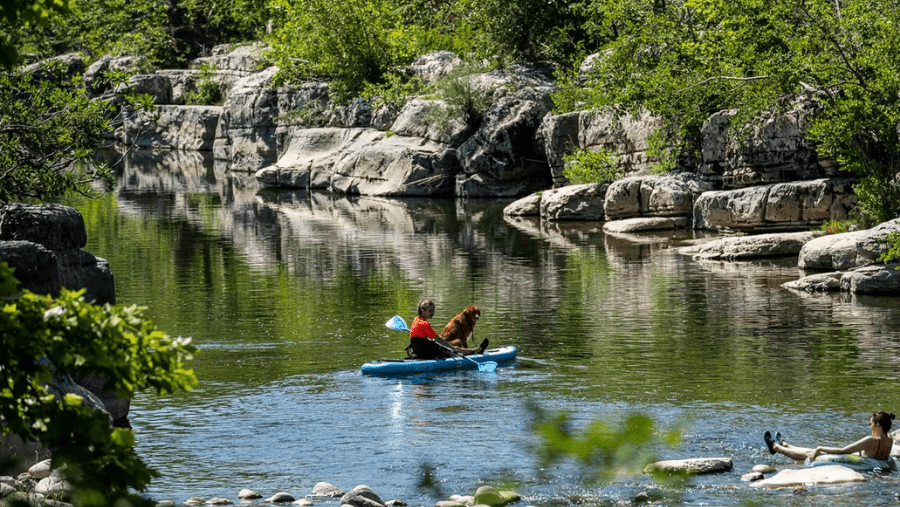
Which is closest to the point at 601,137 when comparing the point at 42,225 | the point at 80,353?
the point at 42,225

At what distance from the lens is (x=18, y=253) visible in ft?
43.1

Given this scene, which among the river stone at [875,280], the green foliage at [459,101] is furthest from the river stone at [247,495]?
the green foliage at [459,101]

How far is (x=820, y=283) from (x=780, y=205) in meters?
6.87

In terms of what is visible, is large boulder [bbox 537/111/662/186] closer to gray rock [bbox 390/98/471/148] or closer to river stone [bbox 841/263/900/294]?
gray rock [bbox 390/98/471/148]

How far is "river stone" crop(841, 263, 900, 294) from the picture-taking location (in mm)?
22016

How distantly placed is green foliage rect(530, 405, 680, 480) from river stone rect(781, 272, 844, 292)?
2054cm

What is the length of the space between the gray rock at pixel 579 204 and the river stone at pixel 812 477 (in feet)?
80.7

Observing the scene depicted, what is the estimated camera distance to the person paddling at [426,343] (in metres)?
17.0

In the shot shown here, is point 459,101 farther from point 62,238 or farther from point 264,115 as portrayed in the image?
point 62,238

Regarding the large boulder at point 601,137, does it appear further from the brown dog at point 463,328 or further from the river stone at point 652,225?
the brown dog at point 463,328

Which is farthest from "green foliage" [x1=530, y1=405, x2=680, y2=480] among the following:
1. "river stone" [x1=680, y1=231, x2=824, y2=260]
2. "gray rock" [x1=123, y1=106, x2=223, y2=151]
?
"gray rock" [x1=123, y1=106, x2=223, y2=151]

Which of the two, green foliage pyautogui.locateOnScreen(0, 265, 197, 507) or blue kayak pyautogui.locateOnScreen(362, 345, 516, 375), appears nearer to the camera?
green foliage pyautogui.locateOnScreen(0, 265, 197, 507)

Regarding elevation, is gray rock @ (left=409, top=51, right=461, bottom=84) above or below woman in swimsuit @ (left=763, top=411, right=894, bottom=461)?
above

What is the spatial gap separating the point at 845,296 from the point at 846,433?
31.9ft
